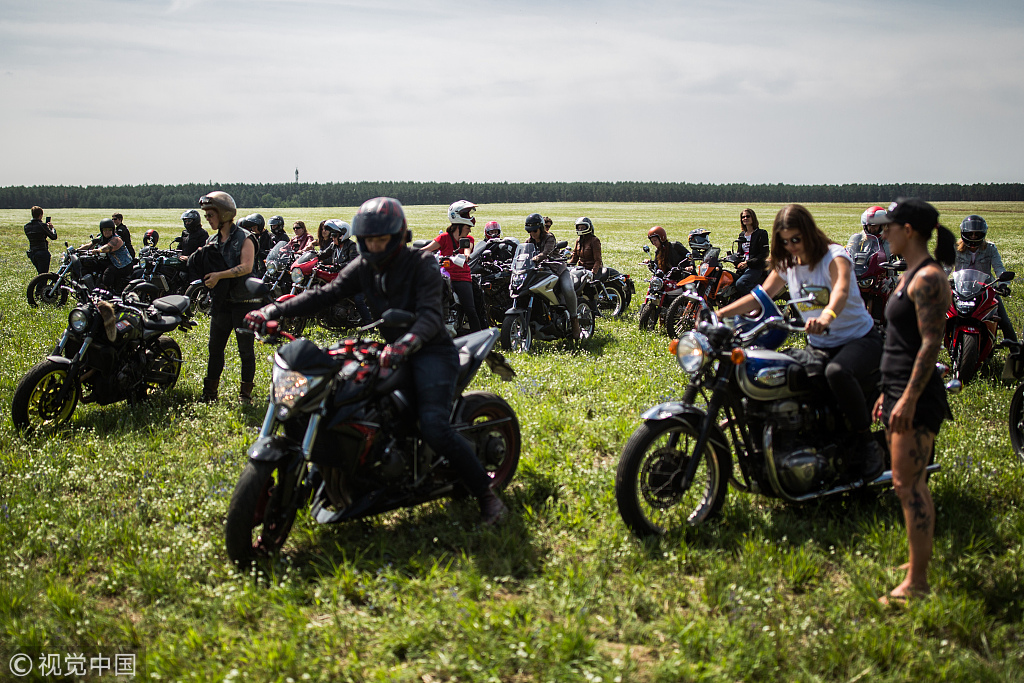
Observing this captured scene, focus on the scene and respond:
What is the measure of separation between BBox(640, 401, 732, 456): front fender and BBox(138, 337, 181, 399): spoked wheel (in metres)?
5.69

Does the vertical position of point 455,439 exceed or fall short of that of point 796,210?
it falls short

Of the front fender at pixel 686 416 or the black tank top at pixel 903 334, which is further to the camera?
the front fender at pixel 686 416

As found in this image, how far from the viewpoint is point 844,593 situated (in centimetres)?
386

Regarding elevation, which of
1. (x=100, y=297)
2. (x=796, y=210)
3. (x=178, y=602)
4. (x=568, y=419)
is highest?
(x=796, y=210)

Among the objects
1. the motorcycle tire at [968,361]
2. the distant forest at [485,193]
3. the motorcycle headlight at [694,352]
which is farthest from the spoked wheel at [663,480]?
the distant forest at [485,193]

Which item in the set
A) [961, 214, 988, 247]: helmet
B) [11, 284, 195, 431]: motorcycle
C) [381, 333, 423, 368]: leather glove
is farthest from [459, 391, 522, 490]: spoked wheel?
[961, 214, 988, 247]: helmet

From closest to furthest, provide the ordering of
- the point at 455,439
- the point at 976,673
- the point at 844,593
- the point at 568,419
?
the point at 976,673 → the point at 844,593 → the point at 455,439 → the point at 568,419

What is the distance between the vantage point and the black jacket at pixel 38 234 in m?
18.4

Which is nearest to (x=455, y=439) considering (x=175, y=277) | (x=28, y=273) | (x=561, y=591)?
(x=561, y=591)

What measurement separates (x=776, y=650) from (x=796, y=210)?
2.74 m

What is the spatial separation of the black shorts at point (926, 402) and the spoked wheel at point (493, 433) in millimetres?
2484

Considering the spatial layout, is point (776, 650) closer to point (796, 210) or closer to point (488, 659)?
point (488, 659)

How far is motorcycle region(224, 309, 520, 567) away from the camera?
13.2ft

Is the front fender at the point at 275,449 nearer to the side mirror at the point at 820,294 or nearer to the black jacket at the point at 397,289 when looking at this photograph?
the black jacket at the point at 397,289
